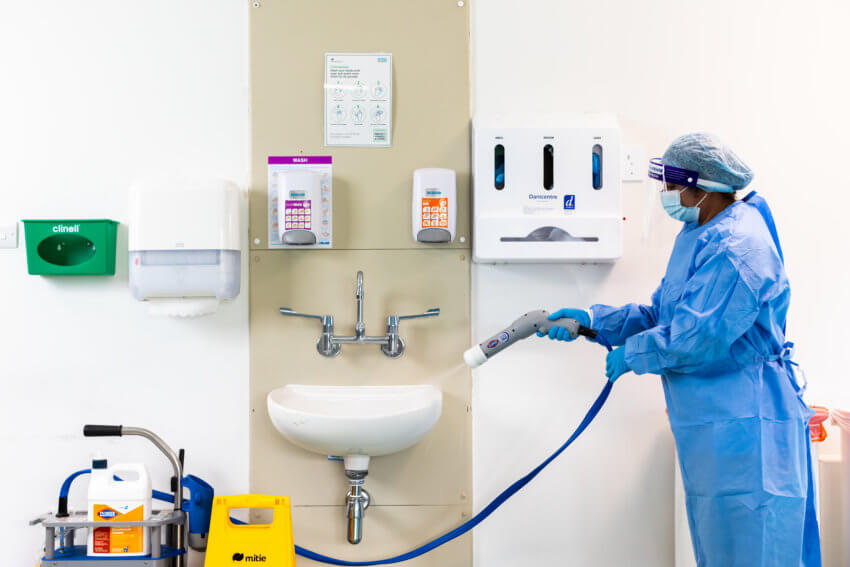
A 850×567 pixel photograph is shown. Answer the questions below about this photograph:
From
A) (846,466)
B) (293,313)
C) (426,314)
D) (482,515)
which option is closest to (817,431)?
(846,466)

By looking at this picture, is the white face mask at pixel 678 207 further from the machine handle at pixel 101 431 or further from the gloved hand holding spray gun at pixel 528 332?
the machine handle at pixel 101 431

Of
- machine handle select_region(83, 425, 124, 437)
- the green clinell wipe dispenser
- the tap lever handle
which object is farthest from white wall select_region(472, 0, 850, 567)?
the green clinell wipe dispenser

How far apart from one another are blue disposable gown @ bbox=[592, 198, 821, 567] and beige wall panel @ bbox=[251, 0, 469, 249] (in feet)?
2.45

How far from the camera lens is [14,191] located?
202 cm

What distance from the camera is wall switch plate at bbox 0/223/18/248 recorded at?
2.00m

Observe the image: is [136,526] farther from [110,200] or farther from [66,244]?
[110,200]

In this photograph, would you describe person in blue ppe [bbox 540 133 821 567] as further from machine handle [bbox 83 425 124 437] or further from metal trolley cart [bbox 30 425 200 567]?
machine handle [bbox 83 425 124 437]

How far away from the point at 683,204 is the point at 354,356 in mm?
1045

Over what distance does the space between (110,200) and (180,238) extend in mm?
377

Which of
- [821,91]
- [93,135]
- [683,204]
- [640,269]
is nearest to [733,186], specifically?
Answer: [683,204]

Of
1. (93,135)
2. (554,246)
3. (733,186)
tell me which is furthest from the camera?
(93,135)

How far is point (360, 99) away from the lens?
201 centimetres

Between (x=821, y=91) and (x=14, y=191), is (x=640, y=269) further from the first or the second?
(x=14, y=191)

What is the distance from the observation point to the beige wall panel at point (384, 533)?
79.0 inches
